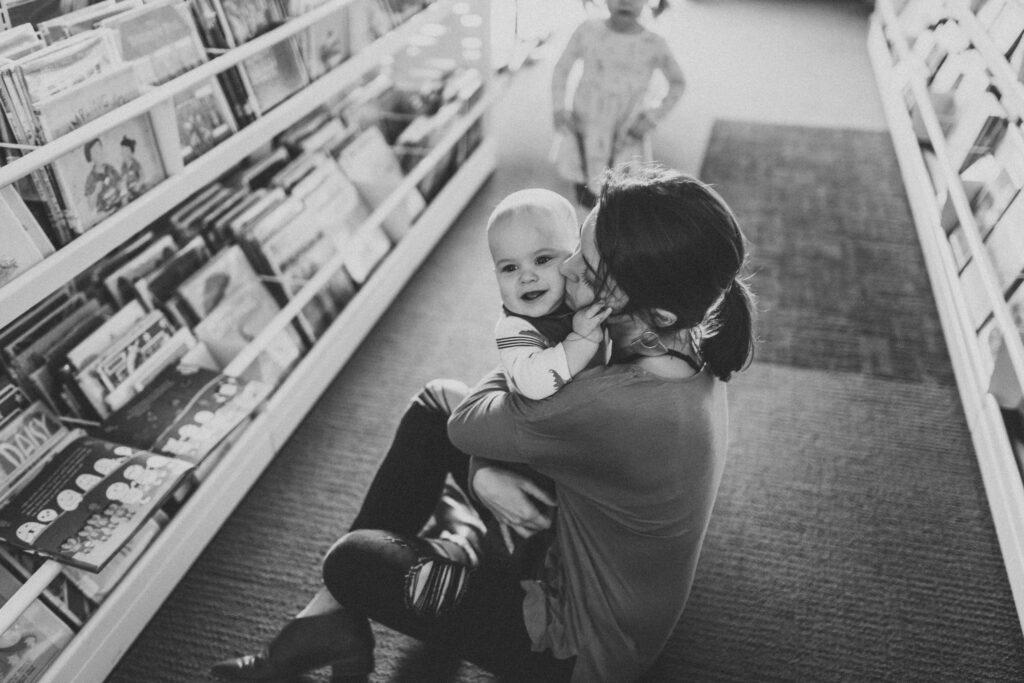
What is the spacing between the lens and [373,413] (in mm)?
2080

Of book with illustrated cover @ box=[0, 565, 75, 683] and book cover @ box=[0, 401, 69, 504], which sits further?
book cover @ box=[0, 401, 69, 504]

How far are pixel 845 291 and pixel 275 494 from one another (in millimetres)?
1910

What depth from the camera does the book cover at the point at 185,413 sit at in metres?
1.55

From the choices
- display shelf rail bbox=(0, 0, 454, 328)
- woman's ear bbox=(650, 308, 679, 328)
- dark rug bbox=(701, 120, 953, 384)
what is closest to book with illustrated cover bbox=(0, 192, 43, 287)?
display shelf rail bbox=(0, 0, 454, 328)

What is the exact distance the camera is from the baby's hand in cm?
101

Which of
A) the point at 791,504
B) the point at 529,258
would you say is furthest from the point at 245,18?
the point at 791,504

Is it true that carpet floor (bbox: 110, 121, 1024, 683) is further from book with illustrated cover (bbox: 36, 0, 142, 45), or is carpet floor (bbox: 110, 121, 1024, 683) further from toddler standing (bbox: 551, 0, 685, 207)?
book with illustrated cover (bbox: 36, 0, 142, 45)

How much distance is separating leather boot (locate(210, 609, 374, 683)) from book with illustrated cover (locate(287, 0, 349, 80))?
4.59ft

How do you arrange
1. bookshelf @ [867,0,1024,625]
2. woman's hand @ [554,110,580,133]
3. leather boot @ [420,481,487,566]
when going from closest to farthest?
leather boot @ [420,481,487,566] < bookshelf @ [867,0,1024,625] < woman's hand @ [554,110,580,133]

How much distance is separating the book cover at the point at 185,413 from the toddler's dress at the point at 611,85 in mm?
1445

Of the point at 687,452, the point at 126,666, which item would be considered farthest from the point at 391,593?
the point at 126,666

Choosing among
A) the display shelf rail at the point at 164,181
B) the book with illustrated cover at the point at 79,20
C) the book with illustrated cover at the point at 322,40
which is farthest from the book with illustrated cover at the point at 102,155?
the book with illustrated cover at the point at 322,40

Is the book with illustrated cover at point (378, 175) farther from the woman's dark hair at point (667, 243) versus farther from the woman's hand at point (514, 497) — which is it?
the woman's dark hair at point (667, 243)

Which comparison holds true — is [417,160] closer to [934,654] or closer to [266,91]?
[266,91]
